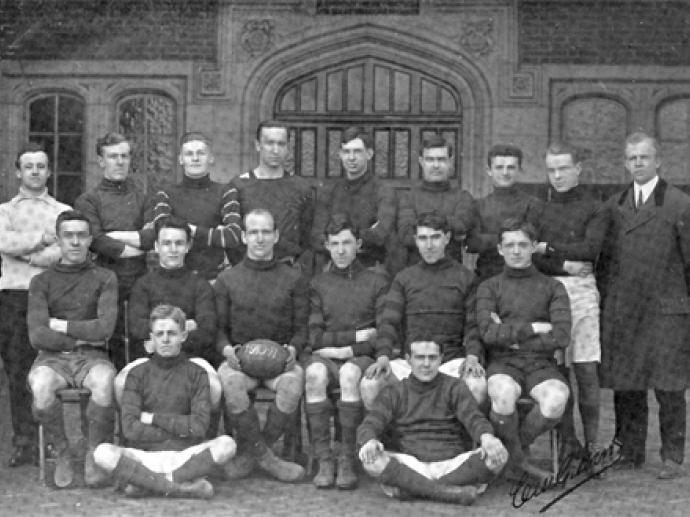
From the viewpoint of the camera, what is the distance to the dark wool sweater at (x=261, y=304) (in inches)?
281

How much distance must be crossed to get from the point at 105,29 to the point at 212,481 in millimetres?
6635

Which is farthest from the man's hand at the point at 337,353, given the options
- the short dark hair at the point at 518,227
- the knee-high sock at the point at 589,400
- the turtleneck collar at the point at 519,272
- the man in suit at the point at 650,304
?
the man in suit at the point at 650,304

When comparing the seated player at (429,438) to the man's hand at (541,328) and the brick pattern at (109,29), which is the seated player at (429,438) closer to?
the man's hand at (541,328)

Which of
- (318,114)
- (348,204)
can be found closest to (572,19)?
(318,114)

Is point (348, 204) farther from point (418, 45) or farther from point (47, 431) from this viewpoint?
point (418, 45)

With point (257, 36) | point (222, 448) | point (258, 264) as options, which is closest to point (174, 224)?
point (258, 264)

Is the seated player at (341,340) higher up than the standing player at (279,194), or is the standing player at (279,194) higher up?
the standing player at (279,194)

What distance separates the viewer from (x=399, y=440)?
21.6 feet

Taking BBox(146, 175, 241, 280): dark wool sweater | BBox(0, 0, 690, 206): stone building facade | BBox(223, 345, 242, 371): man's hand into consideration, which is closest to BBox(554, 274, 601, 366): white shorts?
BBox(223, 345, 242, 371): man's hand

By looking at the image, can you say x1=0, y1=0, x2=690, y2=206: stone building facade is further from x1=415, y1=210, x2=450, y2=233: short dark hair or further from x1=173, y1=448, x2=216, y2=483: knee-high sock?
x1=173, y1=448, x2=216, y2=483: knee-high sock

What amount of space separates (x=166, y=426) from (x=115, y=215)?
1.53 m

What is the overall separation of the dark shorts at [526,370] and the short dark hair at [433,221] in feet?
2.57

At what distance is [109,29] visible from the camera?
40.4ft

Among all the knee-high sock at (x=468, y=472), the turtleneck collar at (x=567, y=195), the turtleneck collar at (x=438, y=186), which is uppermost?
the turtleneck collar at (x=438, y=186)
